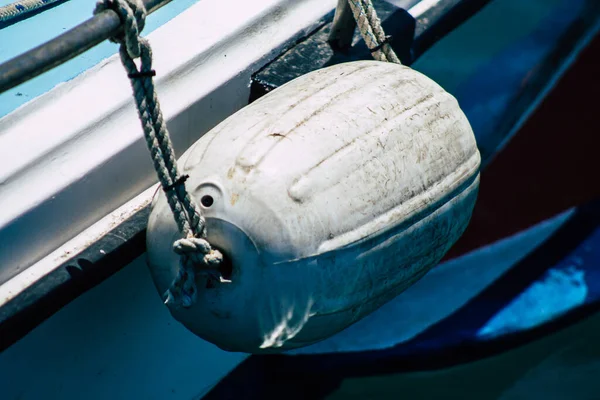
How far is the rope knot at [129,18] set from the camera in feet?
3.71

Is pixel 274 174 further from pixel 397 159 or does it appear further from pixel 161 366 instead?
pixel 161 366

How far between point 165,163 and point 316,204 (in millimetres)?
252

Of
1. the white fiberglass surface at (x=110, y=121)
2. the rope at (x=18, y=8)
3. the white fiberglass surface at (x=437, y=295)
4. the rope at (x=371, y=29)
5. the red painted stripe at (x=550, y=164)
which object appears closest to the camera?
the white fiberglass surface at (x=110, y=121)

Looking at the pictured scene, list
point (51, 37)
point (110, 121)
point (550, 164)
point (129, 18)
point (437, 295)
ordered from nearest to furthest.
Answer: point (129, 18)
point (110, 121)
point (51, 37)
point (437, 295)
point (550, 164)

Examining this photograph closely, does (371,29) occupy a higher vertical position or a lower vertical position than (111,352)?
higher

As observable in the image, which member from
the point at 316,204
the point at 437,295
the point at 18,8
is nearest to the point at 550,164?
the point at 437,295

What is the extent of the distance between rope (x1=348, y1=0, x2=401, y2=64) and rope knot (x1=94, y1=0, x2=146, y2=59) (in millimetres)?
542

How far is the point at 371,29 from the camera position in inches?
61.8

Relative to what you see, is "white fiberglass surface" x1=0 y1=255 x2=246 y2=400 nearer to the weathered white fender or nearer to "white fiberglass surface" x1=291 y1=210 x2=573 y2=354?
the weathered white fender

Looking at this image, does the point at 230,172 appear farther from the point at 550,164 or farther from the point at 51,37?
the point at 550,164

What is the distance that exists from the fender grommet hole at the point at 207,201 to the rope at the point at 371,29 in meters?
0.57

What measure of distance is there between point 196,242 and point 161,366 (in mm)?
670

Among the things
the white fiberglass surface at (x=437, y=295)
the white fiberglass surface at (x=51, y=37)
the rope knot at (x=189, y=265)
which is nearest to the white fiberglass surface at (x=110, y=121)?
the white fiberglass surface at (x=51, y=37)

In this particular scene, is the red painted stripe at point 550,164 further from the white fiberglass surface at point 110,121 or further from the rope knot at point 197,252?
the rope knot at point 197,252
